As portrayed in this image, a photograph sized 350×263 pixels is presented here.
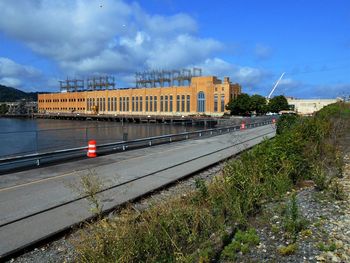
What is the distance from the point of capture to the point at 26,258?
634cm

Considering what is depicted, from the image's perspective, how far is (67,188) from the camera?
11.2 m

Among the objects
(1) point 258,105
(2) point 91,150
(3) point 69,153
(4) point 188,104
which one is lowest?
(3) point 69,153

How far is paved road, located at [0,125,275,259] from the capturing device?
7570 millimetres

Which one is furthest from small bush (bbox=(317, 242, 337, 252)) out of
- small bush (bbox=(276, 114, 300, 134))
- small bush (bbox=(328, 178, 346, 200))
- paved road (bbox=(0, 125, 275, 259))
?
small bush (bbox=(276, 114, 300, 134))

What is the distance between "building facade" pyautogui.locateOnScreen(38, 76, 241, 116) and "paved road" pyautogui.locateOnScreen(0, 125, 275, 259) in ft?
381

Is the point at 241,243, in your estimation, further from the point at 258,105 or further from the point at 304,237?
the point at 258,105

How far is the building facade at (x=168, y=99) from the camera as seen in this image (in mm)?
134250

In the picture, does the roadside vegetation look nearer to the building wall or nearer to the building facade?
the building facade

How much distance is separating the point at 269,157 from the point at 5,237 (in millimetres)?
7488

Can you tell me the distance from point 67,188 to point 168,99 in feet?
454

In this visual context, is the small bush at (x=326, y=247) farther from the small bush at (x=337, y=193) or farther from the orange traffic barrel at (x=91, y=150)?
the orange traffic barrel at (x=91, y=150)

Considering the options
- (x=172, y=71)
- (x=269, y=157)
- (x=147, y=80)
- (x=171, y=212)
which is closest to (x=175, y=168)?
(x=269, y=157)

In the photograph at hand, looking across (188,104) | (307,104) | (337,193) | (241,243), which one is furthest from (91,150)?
(307,104)

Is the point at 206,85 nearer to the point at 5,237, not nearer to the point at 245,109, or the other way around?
the point at 245,109
